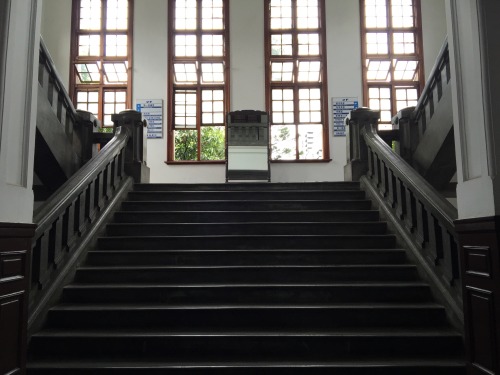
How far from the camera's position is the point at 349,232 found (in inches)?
182

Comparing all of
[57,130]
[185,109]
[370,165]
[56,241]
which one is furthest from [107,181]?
[185,109]

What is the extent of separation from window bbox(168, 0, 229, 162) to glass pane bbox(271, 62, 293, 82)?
1.06 meters

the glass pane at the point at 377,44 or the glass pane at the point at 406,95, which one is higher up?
the glass pane at the point at 377,44

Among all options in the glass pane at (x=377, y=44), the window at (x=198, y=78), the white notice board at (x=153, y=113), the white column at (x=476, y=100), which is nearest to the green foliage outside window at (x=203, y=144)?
the window at (x=198, y=78)

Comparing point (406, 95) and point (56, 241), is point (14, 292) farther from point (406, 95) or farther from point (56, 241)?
point (406, 95)

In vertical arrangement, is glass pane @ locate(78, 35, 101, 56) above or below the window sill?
above

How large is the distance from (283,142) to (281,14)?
2.90 metres

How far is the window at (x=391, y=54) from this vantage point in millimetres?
10195

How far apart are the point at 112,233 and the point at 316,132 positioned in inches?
250

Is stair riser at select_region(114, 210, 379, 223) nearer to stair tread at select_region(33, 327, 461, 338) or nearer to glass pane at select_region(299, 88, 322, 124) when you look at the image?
stair tread at select_region(33, 327, 461, 338)

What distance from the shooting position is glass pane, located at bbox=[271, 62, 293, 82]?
33.6 ft

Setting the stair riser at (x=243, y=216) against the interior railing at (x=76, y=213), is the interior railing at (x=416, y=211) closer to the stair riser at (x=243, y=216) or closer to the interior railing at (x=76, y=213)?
the stair riser at (x=243, y=216)

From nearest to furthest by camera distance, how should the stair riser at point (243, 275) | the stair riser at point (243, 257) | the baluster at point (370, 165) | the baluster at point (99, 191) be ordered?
the stair riser at point (243, 275)
the stair riser at point (243, 257)
the baluster at point (99, 191)
the baluster at point (370, 165)

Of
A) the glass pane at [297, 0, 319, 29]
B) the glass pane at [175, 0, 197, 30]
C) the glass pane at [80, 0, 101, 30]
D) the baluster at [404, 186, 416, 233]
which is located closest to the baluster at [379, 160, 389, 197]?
the baluster at [404, 186, 416, 233]
